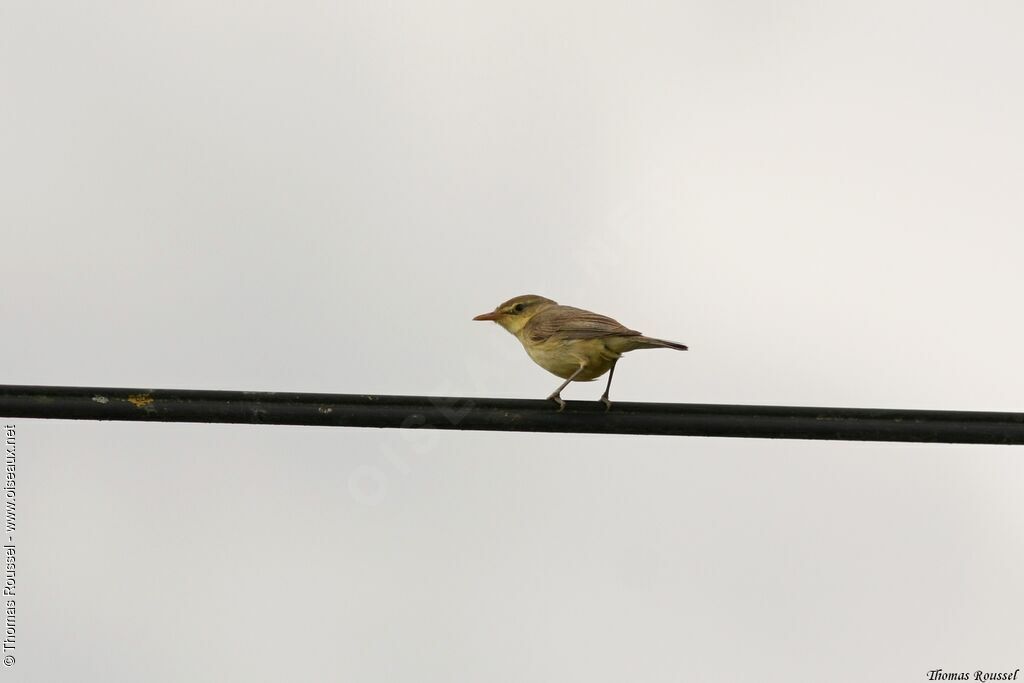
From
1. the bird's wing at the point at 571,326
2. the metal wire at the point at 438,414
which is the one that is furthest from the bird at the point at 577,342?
the metal wire at the point at 438,414

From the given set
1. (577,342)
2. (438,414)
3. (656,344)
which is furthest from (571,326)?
(438,414)

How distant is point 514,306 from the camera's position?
10.5 m

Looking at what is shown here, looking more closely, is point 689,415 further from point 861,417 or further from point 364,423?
point 364,423

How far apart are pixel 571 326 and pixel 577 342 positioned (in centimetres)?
17

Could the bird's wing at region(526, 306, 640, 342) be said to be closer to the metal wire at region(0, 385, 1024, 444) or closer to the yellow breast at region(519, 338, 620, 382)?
the yellow breast at region(519, 338, 620, 382)

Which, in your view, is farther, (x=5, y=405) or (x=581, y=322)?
(x=581, y=322)

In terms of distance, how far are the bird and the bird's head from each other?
0.23 meters

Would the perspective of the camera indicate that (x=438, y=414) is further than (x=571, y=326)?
No

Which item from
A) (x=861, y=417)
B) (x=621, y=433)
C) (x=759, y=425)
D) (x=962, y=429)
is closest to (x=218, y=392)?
(x=621, y=433)

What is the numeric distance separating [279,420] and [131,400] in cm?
79

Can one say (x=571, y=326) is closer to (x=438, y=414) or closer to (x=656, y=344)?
(x=656, y=344)

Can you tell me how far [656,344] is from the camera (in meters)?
8.42

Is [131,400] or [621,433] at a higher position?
[621,433]

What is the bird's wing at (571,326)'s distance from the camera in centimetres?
892
